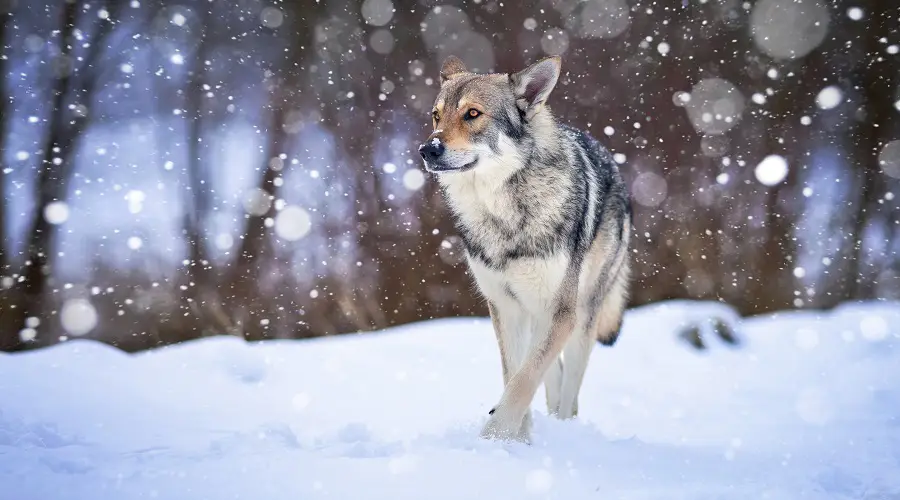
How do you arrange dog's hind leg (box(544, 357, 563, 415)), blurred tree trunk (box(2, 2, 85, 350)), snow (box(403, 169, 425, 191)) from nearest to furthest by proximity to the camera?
dog's hind leg (box(544, 357, 563, 415))
blurred tree trunk (box(2, 2, 85, 350))
snow (box(403, 169, 425, 191))

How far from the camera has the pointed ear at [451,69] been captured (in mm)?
3807

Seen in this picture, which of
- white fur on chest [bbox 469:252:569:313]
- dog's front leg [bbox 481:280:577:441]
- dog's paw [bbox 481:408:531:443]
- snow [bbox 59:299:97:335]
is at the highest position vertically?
white fur on chest [bbox 469:252:569:313]

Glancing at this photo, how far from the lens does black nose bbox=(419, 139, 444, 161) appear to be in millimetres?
2943

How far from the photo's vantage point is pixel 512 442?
275 centimetres

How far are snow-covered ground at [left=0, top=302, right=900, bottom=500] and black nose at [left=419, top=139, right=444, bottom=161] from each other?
1304 millimetres

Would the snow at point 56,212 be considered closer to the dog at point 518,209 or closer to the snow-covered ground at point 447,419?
the snow-covered ground at point 447,419

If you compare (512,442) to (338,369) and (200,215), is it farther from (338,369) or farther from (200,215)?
(200,215)

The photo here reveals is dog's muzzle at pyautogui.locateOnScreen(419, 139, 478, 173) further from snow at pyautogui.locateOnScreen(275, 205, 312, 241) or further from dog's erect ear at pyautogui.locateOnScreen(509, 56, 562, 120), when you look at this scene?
snow at pyautogui.locateOnScreen(275, 205, 312, 241)

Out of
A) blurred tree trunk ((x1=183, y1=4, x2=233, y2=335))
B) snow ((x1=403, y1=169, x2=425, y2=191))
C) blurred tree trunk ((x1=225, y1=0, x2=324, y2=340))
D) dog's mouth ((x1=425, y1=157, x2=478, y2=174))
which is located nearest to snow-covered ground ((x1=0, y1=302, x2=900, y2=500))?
blurred tree trunk ((x1=225, y1=0, x2=324, y2=340))

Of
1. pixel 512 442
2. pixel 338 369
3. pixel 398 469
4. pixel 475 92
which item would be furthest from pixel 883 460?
pixel 338 369

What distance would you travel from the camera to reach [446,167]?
300 cm

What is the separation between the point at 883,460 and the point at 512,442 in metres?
1.74

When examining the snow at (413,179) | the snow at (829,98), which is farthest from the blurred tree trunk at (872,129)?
the snow at (413,179)

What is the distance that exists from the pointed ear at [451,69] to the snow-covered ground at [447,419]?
6.74 ft
